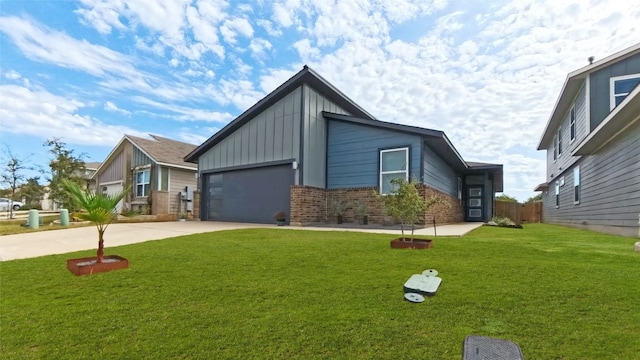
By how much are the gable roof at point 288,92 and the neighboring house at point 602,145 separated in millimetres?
7971

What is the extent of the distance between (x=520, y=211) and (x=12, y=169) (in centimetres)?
2909

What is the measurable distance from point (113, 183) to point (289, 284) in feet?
71.4

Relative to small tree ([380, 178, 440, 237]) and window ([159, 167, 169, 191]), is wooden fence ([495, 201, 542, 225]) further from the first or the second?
window ([159, 167, 169, 191])

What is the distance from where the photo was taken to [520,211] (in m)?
20.8

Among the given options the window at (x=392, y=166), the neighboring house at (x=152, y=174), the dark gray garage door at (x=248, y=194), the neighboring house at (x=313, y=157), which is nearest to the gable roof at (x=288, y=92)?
the neighboring house at (x=313, y=157)

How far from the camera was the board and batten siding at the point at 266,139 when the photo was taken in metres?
11.6

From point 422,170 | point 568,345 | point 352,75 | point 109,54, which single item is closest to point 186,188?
point 109,54

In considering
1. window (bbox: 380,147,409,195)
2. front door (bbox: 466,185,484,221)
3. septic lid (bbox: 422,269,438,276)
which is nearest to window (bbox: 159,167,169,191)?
window (bbox: 380,147,409,195)

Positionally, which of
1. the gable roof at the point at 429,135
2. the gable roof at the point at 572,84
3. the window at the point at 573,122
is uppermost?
the gable roof at the point at 572,84

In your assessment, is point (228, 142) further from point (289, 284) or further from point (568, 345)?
point (568, 345)

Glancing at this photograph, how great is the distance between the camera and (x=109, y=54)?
36.4ft

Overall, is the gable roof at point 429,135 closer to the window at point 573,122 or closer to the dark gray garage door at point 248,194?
the dark gray garage door at point 248,194

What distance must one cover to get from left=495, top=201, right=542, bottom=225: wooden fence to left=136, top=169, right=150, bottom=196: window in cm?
2143

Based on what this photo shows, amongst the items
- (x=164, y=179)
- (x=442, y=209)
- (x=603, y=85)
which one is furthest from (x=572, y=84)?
(x=164, y=179)
